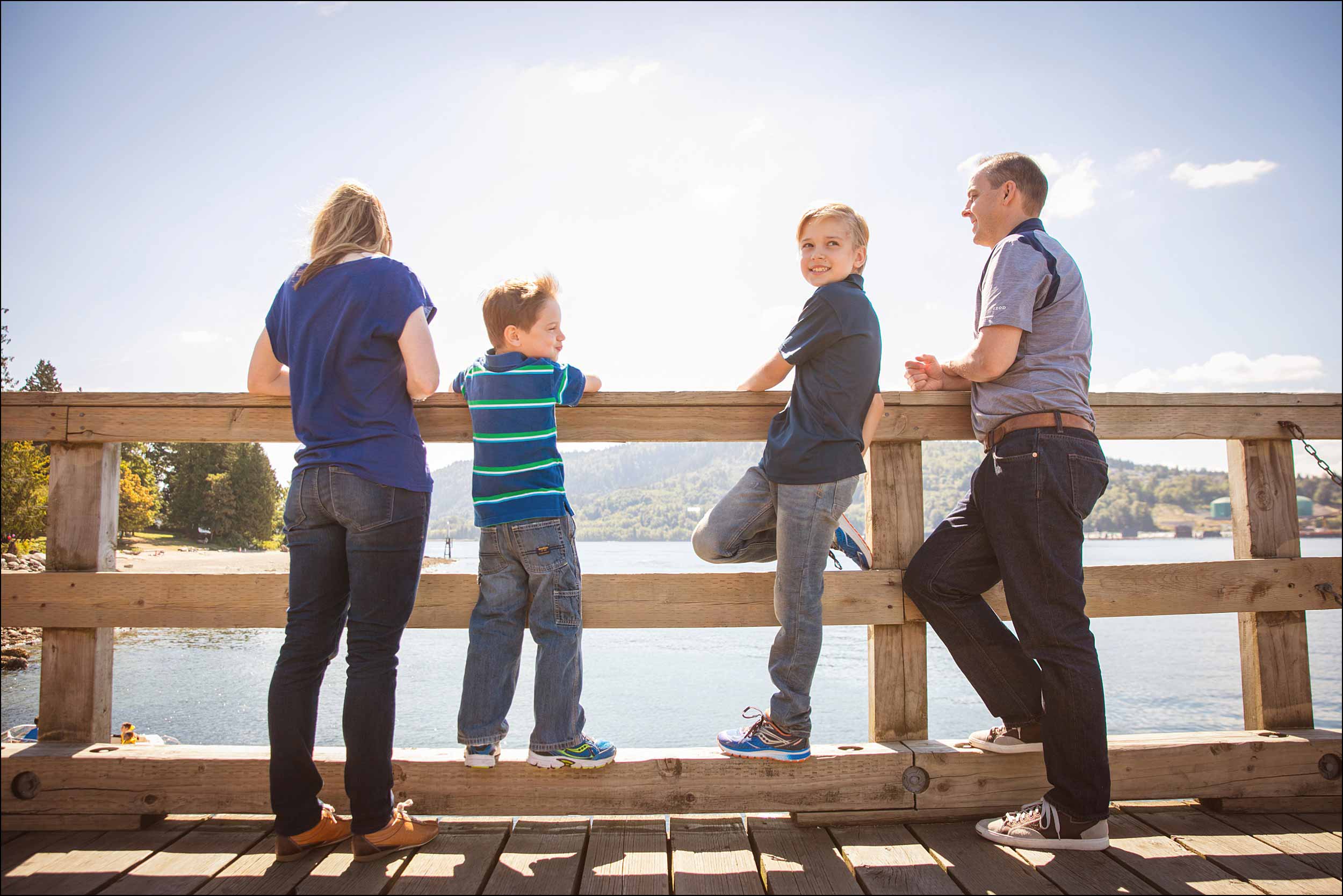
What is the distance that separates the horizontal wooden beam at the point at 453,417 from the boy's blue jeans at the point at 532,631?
1.18 ft

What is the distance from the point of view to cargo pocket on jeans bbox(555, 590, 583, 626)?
2.09 meters

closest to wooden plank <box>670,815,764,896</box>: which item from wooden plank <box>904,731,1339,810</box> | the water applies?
wooden plank <box>904,731,1339,810</box>

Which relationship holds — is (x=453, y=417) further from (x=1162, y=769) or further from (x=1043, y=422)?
(x=1162, y=769)

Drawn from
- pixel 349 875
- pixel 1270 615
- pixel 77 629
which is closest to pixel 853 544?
pixel 1270 615

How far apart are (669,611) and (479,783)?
27.7 inches

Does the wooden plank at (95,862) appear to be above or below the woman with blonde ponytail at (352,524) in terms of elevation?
below

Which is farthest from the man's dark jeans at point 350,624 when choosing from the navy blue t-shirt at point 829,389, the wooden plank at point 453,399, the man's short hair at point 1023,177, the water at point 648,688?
the water at point 648,688

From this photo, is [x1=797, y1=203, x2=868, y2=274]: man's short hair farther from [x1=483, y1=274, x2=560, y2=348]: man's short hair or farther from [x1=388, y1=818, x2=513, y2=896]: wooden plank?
[x1=388, y1=818, x2=513, y2=896]: wooden plank

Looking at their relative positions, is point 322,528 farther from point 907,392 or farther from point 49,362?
point 49,362

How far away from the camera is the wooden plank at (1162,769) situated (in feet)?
7.39

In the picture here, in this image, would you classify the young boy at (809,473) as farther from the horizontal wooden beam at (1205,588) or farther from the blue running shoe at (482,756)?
the blue running shoe at (482,756)

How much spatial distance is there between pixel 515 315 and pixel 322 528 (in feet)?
2.42

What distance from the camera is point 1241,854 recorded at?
6.68 ft

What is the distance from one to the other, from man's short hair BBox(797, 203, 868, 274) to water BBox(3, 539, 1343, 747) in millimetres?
8864
